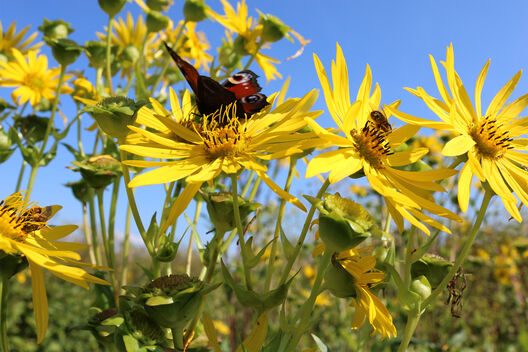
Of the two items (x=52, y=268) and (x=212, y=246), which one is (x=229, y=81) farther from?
(x=52, y=268)

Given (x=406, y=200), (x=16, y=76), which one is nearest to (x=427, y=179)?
(x=406, y=200)

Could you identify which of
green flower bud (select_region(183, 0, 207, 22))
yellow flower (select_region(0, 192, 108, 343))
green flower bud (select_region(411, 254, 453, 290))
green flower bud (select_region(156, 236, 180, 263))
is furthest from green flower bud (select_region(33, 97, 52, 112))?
green flower bud (select_region(411, 254, 453, 290))

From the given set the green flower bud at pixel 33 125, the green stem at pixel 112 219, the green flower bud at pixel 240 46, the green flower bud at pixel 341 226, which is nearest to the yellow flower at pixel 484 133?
the green flower bud at pixel 341 226

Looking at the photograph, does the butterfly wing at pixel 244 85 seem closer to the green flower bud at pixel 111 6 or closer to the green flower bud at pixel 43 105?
the green flower bud at pixel 111 6

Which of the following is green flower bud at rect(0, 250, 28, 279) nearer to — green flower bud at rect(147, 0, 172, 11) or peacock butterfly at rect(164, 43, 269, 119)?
peacock butterfly at rect(164, 43, 269, 119)

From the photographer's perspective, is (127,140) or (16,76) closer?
(127,140)

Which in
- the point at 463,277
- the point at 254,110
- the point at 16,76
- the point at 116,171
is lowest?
the point at 463,277
